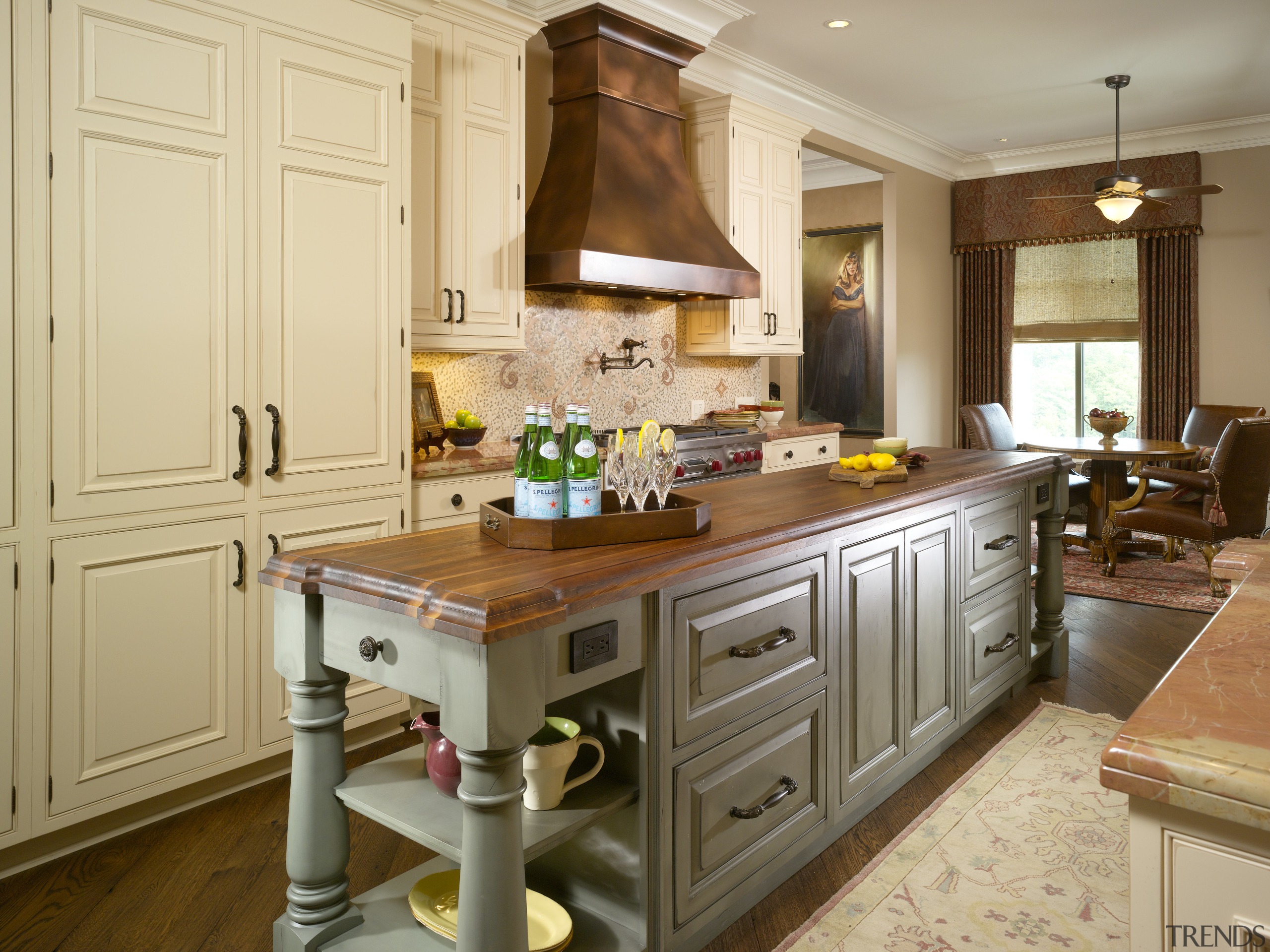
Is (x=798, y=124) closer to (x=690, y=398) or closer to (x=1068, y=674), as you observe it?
(x=690, y=398)

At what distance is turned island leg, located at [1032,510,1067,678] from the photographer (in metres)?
3.66

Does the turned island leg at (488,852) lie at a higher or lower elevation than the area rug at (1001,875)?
higher

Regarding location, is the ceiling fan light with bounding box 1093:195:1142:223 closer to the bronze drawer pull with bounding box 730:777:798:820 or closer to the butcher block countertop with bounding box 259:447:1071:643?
the butcher block countertop with bounding box 259:447:1071:643

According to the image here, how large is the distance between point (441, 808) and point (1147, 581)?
513 cm

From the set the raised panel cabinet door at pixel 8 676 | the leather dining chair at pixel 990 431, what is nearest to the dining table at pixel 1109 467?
the leather dining chair at pixel 990 431

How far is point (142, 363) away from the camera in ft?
7.85

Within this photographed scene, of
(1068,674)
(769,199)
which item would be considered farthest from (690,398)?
(1068,674)

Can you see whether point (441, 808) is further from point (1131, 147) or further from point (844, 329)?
point (1131, 147)

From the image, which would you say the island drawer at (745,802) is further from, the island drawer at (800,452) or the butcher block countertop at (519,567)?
the island drawer at (800,452)

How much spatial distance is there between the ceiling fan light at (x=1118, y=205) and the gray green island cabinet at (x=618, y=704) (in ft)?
13.7

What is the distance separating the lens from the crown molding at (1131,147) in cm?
654

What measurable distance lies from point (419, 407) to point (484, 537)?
201 centimetres

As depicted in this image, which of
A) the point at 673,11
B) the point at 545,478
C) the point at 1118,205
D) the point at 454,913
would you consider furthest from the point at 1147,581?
the point at 454,913

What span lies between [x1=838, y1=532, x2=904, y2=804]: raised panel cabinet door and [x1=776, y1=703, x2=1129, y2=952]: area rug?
23 cm
